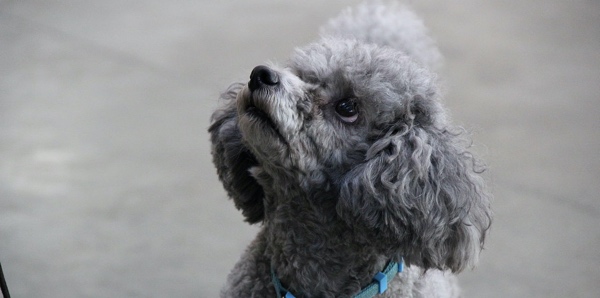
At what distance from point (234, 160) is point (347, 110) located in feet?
1.42

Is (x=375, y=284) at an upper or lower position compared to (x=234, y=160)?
lower

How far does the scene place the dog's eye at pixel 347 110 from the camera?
7.79ft

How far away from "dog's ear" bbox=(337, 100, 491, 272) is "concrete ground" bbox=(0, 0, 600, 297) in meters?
0.73

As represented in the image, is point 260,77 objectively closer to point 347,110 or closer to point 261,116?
point 261,116

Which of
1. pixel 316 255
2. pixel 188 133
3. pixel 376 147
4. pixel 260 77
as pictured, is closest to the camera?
pixel 260 77

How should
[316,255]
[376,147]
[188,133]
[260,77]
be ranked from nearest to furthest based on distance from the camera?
[260,77] < [376,147] < [316,255] < [188,133]

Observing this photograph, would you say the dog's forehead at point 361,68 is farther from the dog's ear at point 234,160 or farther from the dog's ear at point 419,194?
the dog's ear at point 234,160

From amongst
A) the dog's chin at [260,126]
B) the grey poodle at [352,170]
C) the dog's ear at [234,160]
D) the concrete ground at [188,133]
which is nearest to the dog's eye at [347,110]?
the grey poodle at [352,170]

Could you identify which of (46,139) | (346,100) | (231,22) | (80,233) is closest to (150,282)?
(80,233)

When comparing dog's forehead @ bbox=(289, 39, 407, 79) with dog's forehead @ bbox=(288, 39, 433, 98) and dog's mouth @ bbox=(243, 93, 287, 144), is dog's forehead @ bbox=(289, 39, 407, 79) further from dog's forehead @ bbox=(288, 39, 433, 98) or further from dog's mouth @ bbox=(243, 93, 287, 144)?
dog's mouth @ bbox=(243, 93, 287, 144)

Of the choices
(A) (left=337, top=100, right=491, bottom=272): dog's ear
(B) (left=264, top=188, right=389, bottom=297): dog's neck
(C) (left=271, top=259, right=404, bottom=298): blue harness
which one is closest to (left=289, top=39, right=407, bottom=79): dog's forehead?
(A) (left=337, top=100, right=491, bottom=272): dog's ear

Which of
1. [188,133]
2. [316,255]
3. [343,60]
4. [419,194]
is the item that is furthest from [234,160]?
[188,133]

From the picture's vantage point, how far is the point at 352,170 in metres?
2.36

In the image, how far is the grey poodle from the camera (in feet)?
7.47
